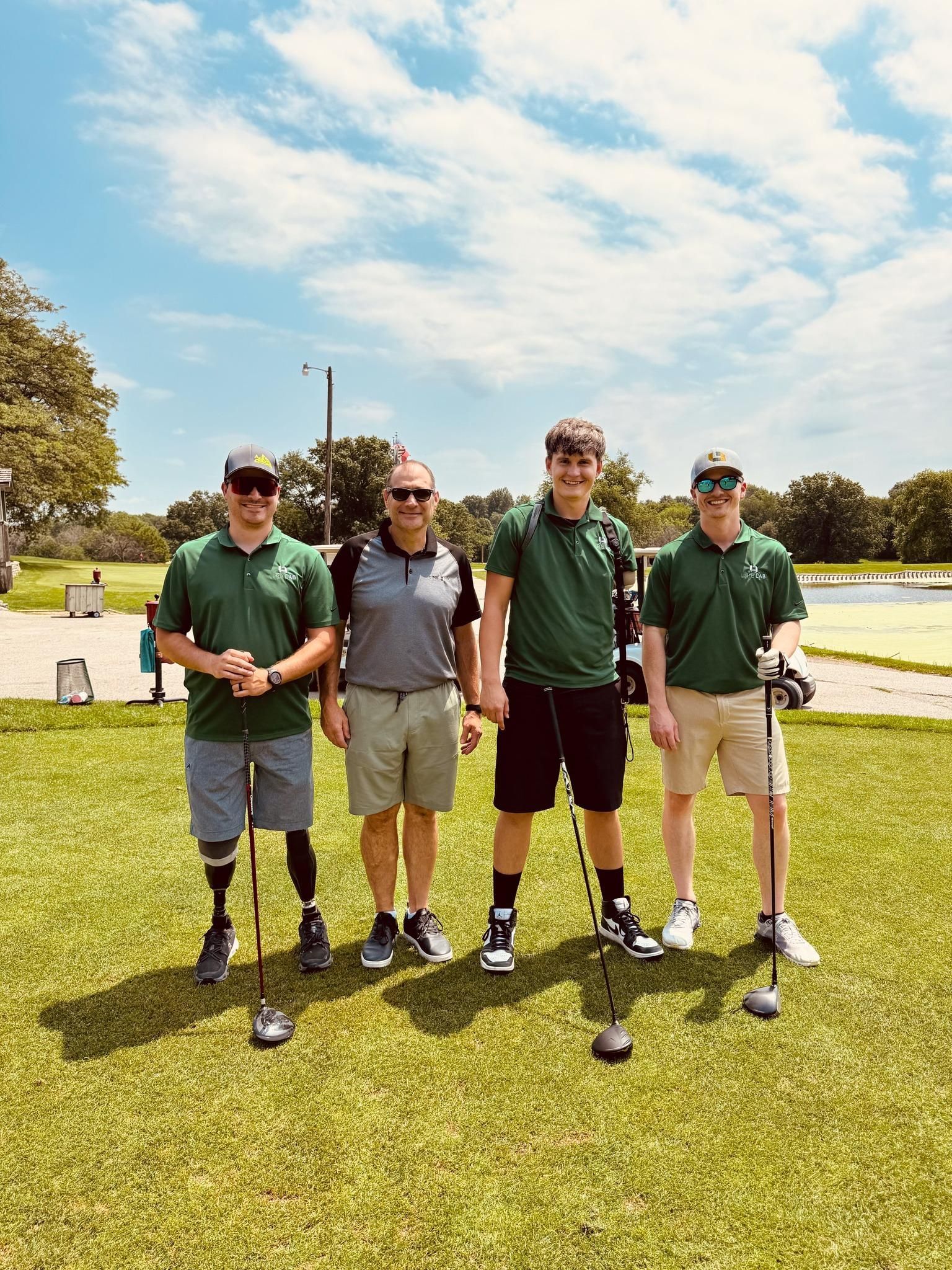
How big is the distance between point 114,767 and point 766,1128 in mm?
5728

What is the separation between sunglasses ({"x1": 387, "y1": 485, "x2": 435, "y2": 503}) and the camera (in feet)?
11.0

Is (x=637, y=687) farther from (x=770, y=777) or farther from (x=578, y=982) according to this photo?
(x=578, y=982)

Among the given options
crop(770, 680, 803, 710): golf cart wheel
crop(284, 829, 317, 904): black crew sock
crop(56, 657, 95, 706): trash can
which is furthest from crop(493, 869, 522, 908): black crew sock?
crop(56, 657, 95, 706): trash can

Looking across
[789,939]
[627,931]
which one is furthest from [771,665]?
[627,931]

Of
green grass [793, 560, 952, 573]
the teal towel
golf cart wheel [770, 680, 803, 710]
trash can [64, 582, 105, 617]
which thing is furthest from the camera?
green grass [793, 560, 952, 573]

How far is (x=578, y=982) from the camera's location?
11.0 ft

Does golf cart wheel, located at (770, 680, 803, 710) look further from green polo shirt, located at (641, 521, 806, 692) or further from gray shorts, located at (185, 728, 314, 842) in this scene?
gray shorts, located at (185, 728, 314, 842)

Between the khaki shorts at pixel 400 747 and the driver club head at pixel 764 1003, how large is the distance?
1404mm

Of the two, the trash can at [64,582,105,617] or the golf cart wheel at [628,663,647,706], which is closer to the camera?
the golf cart wheel at [628,663,647,706]

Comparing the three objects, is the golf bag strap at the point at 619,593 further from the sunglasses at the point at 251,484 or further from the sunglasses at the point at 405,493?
the sunglasses at the point at 251,484

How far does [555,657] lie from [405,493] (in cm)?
92

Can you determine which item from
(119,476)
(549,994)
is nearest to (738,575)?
(549,994)

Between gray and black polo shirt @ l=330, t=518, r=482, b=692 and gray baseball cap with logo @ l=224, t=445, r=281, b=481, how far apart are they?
444mm

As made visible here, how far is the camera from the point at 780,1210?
2162mm
